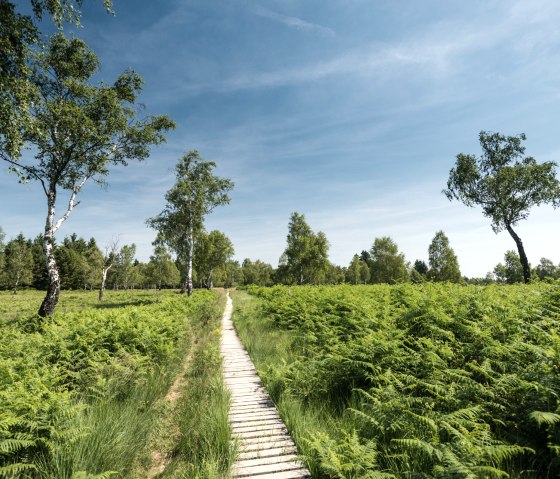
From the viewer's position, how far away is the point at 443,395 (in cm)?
486

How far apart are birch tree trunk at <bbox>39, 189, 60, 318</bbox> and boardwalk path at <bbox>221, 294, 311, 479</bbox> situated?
12.0m

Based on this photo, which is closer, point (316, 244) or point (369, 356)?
point (369, 356)

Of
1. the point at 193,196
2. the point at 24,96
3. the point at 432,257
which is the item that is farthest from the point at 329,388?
the point at 432,257

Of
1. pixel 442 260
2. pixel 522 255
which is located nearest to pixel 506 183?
pixel 522 255

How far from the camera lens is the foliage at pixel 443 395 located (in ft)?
11.4

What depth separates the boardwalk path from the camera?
410cm

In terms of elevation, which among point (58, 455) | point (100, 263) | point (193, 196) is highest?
point (193, 196)

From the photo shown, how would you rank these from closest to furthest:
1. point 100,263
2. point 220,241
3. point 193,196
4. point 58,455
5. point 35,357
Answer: point 58,455, point 35,357, point 193,196, point 100,263, point 220,241

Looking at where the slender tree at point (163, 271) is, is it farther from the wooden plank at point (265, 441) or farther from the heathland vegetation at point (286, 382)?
the wooden plank at point (265, 441)

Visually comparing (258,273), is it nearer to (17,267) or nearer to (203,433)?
(17,267)

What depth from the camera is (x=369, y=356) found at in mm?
6379

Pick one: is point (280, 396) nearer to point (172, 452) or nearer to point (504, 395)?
point (172, 452)

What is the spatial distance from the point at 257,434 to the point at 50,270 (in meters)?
15.9

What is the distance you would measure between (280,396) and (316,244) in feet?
164
